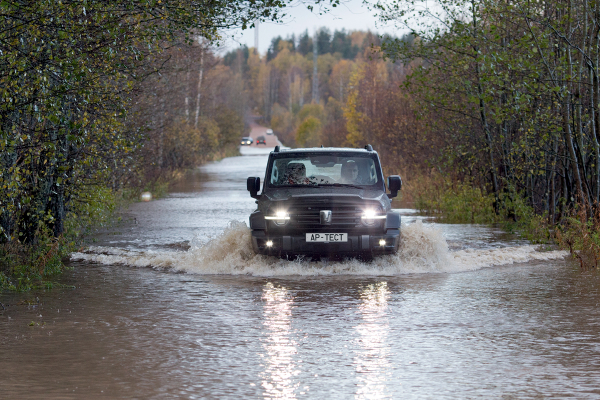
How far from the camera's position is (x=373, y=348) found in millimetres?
7715

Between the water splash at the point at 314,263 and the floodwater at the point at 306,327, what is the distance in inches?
1.3

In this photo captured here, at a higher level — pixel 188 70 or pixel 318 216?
pixel 188 70

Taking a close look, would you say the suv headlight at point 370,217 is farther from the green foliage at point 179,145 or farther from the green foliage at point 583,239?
the green foliage at point 179,145

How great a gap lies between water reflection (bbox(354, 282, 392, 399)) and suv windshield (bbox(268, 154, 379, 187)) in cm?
336

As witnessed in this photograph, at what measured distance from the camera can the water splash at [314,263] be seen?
13.3 meters

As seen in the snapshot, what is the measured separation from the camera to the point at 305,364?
7086 mm

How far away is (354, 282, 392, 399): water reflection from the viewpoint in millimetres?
6332

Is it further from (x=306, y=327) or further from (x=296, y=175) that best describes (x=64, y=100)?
(x=306, y=327)

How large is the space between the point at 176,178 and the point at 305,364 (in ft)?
131

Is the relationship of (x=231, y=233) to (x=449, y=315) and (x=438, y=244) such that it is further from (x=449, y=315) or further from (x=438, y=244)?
(x=449, y=315)

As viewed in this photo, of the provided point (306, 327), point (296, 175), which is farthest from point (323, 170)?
point (306, 327)

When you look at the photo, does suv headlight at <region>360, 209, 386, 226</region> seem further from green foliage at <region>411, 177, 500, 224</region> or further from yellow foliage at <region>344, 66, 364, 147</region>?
yellow foliage at <region>344, 66, 364, 147</region>

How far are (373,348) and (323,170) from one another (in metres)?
6.74

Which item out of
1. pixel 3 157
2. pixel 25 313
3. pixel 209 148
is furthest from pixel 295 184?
pixel 209 148
